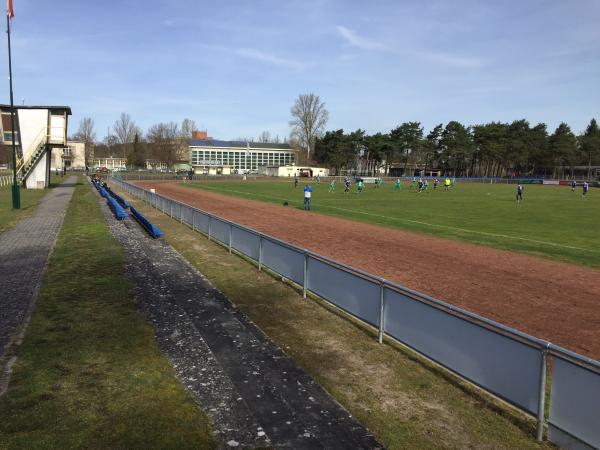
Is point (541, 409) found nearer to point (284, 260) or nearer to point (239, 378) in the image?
point (239, 378)

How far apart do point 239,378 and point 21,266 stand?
30.2 feet

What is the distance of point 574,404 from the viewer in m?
4.55

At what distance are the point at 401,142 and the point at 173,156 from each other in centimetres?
6485

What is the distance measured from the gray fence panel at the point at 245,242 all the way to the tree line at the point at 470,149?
336 ft

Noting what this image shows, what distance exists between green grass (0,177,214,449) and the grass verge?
1.96 meters

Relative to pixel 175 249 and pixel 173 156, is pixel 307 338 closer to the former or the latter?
pixel 175 249

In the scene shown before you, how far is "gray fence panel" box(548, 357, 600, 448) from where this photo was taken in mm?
4348

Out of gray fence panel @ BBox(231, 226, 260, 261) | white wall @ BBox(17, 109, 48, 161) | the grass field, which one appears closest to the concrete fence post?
gray fence panel @ BBox(231, 226, 260, 261)

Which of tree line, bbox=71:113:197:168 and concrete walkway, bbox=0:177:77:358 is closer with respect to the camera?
concrete walkway, bbox=0:177:77:358

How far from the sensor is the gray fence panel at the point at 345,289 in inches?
312

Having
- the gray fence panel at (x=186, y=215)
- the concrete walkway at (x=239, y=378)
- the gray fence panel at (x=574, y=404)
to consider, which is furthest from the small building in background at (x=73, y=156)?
the gray fence panel at (x=574, y=404)

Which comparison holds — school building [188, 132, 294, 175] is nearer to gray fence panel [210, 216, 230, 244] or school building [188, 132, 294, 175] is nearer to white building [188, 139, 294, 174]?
white building [188, 139, 294, 174]

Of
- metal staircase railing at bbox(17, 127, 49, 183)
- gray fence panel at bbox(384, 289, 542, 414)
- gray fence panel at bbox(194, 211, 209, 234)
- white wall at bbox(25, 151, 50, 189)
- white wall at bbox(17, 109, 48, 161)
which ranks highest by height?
white wall at bbox(17, 109, 48, 161)

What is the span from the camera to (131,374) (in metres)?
6.24
